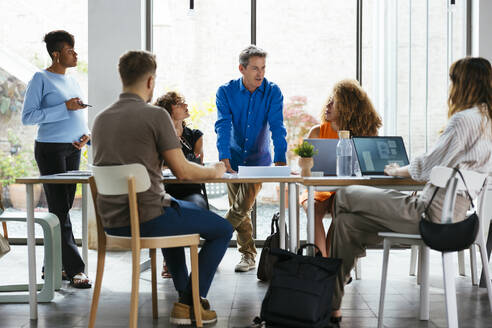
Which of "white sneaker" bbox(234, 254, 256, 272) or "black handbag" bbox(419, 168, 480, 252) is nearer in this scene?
"black handbag" bbox(419, 168, 480, 252)

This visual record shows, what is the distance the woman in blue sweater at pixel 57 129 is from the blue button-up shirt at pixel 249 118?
1038 millimetres

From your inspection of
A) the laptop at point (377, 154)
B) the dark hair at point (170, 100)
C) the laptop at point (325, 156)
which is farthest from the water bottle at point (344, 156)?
the dark hair at point (170, 100)

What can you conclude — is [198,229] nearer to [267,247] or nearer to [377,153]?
[267,247]

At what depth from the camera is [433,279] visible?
13.4 ft

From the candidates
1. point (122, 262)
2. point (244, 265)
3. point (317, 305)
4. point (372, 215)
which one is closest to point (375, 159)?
point (372, 215)

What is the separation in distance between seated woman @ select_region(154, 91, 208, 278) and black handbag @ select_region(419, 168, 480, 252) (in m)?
1.54

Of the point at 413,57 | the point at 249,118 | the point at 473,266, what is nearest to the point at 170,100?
the point at 249,118

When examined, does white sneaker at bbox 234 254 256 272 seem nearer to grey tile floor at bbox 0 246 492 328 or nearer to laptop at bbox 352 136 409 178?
grey tile floor at bbox 0 246 492 328

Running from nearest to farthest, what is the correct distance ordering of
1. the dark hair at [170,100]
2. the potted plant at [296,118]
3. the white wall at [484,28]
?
the dark hair at [170,100] < the white wall at [484,28] < the potted plant at [296,118]

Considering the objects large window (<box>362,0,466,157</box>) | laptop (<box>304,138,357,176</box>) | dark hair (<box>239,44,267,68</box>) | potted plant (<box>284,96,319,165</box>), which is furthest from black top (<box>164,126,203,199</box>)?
large window (<box>362,0,466,157</box>)

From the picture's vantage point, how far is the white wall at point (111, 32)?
527 cm

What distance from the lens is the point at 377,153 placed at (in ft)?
10.6

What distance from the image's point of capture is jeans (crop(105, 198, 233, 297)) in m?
2.70

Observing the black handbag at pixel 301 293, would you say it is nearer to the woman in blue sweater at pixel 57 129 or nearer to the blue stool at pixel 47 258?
the blue stool at pixel 47 258
